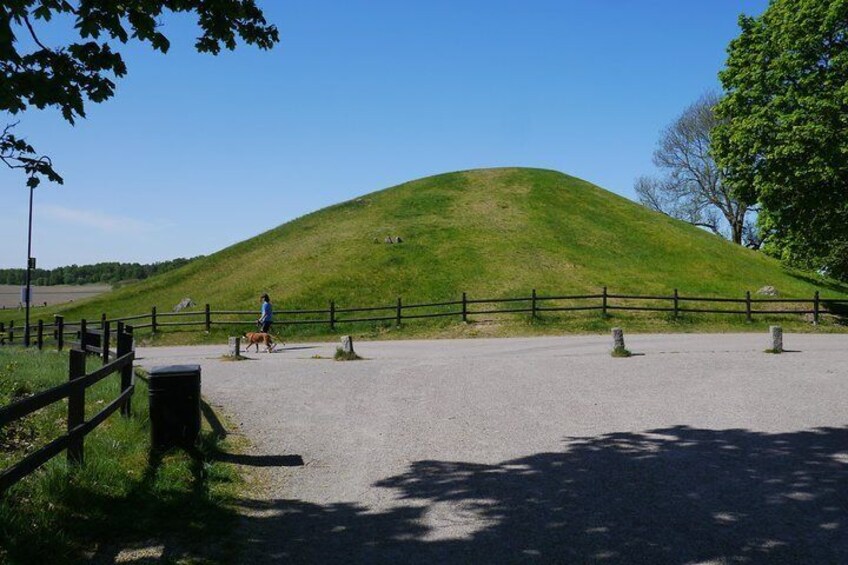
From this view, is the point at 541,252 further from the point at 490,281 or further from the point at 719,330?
the point at 719,330

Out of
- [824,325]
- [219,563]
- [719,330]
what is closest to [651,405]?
[219,563]

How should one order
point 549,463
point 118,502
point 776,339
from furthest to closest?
1. point 776,339
2. point 549,463
3. point 118,502

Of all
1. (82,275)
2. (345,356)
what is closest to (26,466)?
(345,356)

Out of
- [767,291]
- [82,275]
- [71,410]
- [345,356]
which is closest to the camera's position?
[71,410]

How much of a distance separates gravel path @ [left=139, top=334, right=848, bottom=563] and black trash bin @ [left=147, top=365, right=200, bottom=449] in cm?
83

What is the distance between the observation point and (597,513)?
580cm

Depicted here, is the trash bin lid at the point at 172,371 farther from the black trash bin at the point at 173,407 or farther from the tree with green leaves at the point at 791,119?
the tree with green leaves at the point at 791,119

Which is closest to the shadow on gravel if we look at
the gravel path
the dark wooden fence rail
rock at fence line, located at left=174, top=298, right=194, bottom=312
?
the gravel path

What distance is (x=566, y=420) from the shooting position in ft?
32.8

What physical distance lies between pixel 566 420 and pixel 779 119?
22.7 m

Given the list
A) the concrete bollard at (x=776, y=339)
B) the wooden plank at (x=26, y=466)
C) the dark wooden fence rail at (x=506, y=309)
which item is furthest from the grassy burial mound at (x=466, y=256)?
the wooden plank at (x=26, y=466)

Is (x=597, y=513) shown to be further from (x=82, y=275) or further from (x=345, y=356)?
(x=82, y=275)

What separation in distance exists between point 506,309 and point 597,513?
1043 inches

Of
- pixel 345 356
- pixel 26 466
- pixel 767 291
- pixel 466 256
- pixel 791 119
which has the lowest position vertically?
pixel 345 356
